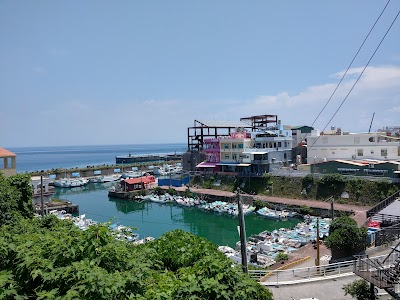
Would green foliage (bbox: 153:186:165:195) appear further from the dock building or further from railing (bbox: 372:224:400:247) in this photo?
railing (bbox: 372:224:400:247)

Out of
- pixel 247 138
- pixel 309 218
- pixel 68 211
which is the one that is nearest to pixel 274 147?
pixel 247 138

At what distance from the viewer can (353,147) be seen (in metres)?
39.0

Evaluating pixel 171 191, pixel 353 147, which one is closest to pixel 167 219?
pixel 171 191

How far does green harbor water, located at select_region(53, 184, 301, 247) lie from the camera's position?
28.7 metres

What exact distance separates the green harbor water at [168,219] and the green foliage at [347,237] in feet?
41.0

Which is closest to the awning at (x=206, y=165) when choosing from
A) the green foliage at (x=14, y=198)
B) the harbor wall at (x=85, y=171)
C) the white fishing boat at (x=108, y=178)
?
the white fishing boat at (x=108, y=178)

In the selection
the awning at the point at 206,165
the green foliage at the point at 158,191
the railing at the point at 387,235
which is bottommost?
the green foliage at the point at 158,191

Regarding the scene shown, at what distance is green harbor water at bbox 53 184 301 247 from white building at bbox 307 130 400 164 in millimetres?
14552

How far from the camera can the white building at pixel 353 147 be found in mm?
36503

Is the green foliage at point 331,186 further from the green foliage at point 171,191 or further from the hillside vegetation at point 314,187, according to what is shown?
the green foliage at point 171,191

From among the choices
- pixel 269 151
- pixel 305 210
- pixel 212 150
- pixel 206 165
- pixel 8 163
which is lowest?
pixel 305 210

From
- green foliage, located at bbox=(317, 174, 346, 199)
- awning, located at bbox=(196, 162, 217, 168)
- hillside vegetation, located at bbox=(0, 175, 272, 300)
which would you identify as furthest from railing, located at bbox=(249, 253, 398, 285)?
awning, located at bbox=(196, 162, 217, 168)

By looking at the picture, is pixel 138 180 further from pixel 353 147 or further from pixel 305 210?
pixel 353 147

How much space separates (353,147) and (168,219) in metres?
24.2
